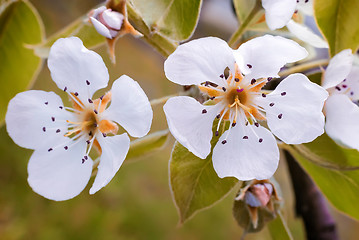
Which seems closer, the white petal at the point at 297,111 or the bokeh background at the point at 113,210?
the white petal at the point at 297,111

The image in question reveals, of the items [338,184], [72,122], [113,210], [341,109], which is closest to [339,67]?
[341,109]

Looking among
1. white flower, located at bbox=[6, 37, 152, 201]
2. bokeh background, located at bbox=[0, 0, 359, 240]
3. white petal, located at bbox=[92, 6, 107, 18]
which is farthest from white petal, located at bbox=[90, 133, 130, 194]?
bokeh background, located at bbox=[0, 0, 359, 240]

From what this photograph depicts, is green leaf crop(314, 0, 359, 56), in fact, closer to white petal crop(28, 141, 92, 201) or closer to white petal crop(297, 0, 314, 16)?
white petal crop(297, 0, 314, 16)

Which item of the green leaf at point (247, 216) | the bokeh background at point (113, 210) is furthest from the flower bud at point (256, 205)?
the bokeh background at point (113, 210)

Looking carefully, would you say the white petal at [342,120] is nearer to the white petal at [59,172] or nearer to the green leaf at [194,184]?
the green leaf at [194,184]

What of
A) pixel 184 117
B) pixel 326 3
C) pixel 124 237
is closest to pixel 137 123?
pixel 184 117

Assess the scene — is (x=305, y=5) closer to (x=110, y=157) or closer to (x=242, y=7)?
(x=242, y=7)

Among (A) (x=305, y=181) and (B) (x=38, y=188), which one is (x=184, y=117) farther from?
(A) (x=305, y=181)
